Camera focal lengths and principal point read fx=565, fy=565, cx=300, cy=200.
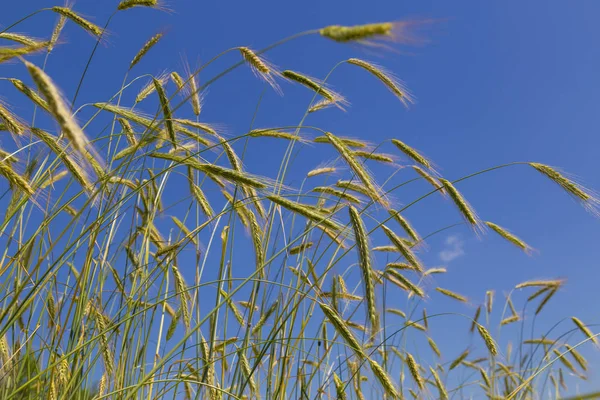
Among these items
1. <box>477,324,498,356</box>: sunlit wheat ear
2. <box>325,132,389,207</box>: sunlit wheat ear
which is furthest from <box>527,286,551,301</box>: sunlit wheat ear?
<box>325,132,389,207</box>: sunlit wheat ear

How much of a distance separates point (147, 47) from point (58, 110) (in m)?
1.97

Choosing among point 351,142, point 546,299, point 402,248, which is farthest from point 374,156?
point 546,299

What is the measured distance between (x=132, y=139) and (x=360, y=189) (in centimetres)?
128

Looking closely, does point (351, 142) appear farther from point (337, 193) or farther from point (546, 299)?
point (546, 299)

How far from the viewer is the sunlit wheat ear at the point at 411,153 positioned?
3164 mm

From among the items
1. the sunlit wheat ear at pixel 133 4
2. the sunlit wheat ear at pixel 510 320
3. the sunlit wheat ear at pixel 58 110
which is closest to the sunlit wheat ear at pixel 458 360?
the sunlit wheat ear at pixel 510 320

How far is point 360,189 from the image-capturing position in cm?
321

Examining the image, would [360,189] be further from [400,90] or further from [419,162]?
[400,90]

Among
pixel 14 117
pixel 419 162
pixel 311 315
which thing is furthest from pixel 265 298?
pixel 14 117

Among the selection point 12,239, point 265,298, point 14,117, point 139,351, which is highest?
point 14,117

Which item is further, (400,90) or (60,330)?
(400,90)

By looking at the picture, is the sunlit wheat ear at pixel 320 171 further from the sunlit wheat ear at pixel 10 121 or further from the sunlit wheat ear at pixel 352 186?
the sunlit wheat ear at pixel 10 121

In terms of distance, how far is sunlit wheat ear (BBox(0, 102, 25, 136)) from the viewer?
7.25 feet

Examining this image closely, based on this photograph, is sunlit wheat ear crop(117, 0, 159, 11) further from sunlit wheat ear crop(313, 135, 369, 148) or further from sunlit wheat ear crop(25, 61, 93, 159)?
sunlit wheat ear crop(25, 61, 93, 159)
